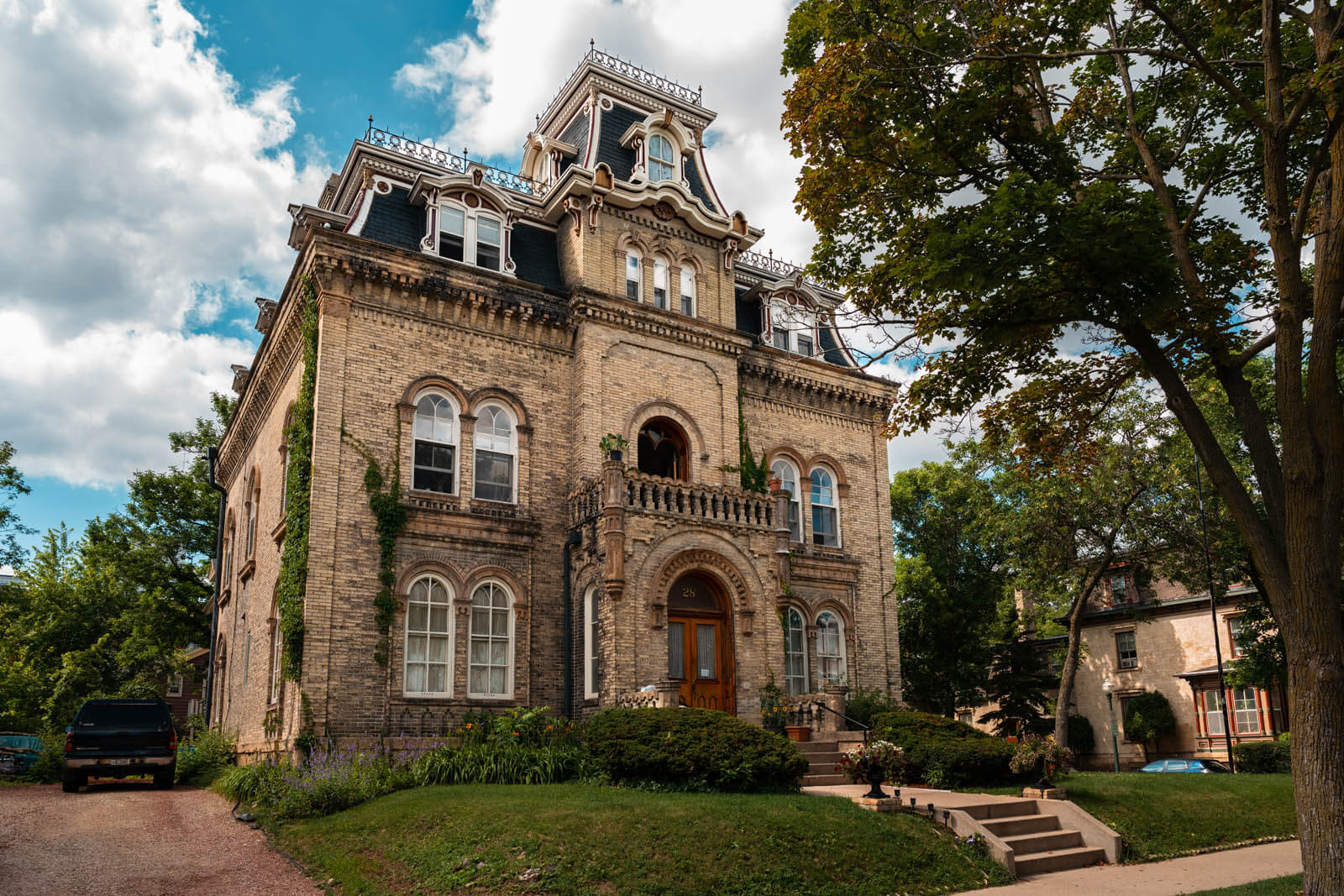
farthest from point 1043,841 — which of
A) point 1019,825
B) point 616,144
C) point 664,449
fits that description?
point 616,144

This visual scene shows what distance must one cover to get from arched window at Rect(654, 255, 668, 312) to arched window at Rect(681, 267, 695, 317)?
458mm

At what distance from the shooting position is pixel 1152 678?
40125mm

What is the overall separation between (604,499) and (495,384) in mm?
3673

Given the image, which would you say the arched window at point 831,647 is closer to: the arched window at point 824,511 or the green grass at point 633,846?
the arched window at point 824,511

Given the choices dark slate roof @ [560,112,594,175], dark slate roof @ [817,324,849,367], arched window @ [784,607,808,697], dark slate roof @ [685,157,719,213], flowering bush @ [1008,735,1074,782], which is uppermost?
dark slate roof @ [560,112,594,175]

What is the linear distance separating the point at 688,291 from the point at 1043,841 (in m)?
14.1

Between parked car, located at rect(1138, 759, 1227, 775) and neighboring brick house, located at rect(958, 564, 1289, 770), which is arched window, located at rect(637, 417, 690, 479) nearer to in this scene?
parked car, located at rect(1138, 759, 1227, 775)

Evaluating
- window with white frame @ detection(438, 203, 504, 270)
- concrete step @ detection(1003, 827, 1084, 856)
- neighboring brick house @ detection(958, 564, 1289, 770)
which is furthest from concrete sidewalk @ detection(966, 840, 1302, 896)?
neighboring brick house @ detection(958, 564, 1289, 770)

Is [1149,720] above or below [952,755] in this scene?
below

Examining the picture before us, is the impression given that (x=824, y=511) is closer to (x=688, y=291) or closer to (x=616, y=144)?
(x=688, y=291)

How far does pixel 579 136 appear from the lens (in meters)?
24.6

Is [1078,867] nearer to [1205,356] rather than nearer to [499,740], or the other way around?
[1205,356]

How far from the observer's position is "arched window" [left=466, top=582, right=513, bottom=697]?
19.0 m

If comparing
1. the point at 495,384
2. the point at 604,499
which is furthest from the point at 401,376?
the point at 604,499
